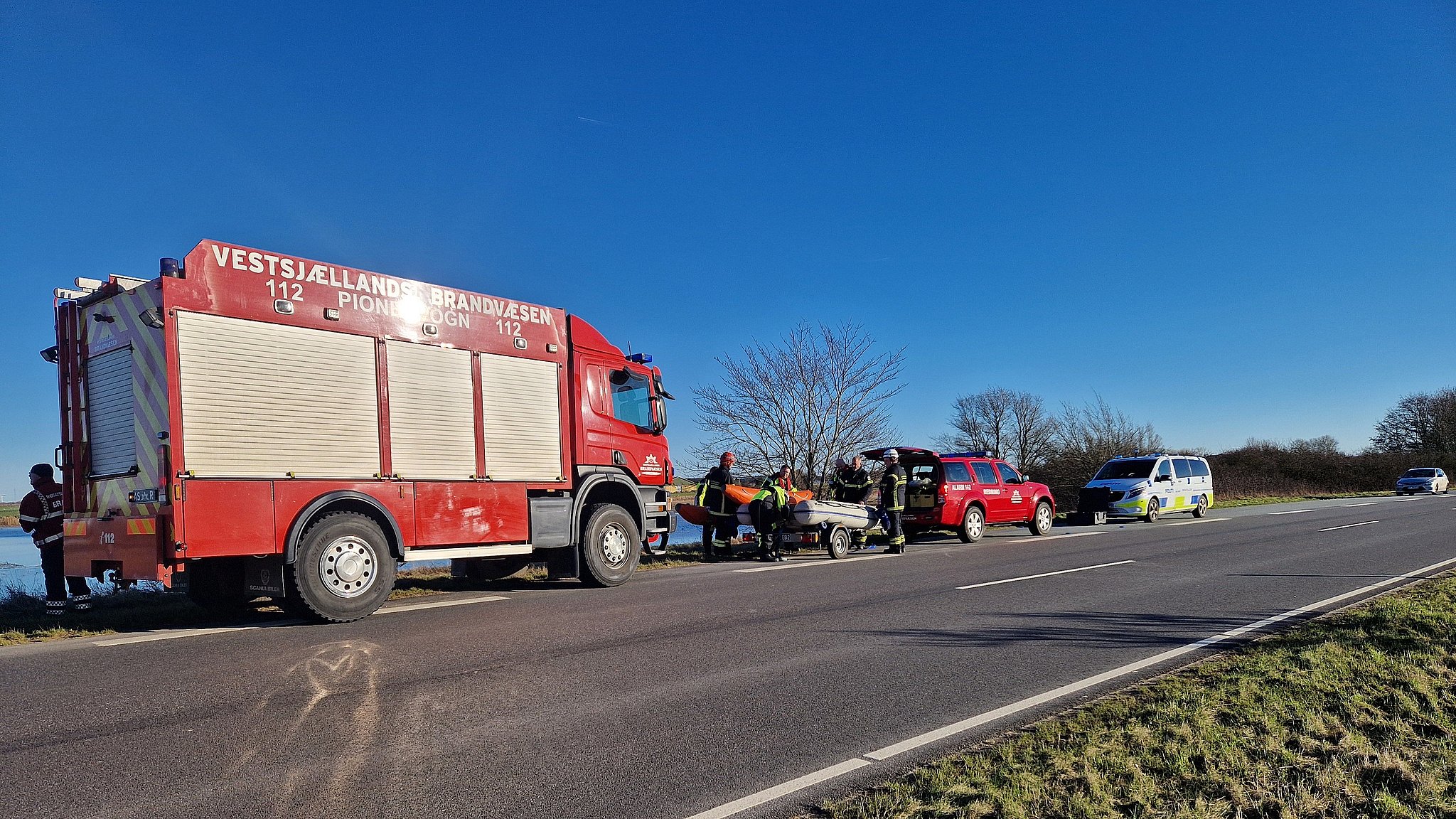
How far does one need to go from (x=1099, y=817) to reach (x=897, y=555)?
12.9 m

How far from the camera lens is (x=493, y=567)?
40.6ft

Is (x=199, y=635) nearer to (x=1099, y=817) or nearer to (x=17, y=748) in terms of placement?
(x=17, y=748)


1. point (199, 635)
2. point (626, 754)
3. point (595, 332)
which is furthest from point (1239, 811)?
point (595, 332)

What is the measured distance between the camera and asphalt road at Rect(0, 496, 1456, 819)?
4133 millimetres

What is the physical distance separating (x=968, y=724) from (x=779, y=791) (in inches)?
61.1

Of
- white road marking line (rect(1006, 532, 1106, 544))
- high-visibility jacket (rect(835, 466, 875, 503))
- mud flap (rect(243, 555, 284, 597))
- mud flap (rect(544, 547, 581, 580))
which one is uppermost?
high-visibility jacket (rect(835, 466, 875, 503))

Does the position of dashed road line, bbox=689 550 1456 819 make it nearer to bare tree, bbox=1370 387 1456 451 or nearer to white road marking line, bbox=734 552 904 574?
white road marking line, bbox=734 552 904 574

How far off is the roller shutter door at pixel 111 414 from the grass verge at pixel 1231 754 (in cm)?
780

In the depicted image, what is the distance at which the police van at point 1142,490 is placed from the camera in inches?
995

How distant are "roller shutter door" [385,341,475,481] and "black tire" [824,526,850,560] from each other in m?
7.83

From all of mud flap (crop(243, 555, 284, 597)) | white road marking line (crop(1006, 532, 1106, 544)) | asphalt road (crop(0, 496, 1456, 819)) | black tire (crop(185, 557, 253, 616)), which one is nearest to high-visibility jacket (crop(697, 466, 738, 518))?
asphalt road (crop(0, 496, 1456, 819))

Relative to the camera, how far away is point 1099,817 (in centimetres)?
364

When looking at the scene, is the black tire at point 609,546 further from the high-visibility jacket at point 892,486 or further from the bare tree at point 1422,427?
the bare tree at point 1422,427

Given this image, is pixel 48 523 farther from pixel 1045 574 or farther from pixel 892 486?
pixel 892 486
